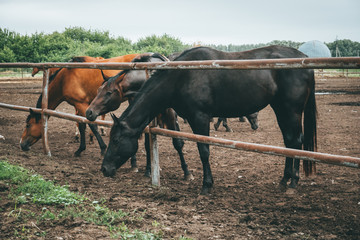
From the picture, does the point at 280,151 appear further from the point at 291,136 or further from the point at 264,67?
the point at 291,136

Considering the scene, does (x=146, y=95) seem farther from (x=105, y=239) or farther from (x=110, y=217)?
(x=105, y=239)

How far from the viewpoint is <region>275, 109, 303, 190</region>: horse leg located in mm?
4254

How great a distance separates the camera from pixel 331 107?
39.8 ft

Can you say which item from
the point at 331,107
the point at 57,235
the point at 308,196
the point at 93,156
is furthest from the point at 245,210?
the point at 331,107

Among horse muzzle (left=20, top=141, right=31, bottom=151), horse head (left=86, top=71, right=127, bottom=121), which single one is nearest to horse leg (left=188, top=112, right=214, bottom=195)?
horse head (left=86, top=71, right=127, bottom=121)

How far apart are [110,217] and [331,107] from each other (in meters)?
11.1

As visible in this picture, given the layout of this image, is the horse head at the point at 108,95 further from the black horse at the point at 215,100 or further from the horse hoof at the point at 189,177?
the horse hoof at the point at 189,177

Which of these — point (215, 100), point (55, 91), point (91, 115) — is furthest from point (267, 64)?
point (55, 91)

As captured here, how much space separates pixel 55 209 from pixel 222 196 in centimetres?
189

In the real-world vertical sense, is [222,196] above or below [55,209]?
below

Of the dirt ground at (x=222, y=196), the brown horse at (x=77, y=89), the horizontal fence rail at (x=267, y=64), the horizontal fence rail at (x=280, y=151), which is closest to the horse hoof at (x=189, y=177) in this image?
the dirt ground at (x=222, y=196)

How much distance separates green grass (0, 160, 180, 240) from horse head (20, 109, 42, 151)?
7.09 ft

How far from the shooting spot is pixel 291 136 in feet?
14.3

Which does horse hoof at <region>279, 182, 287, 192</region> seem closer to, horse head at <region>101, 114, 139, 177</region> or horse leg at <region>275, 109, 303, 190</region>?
horse leg at <region>275, 109, 303, 190</region>
